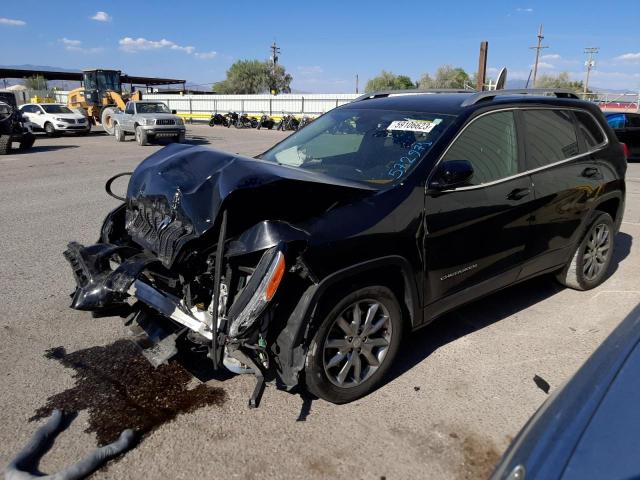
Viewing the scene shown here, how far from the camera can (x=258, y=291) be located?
2521 millimetres

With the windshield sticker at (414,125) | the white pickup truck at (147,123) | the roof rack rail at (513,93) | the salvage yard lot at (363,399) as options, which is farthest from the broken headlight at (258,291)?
the white pickup truck at (147,123)

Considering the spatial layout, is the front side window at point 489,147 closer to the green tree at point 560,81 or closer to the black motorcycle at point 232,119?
the black motorcycle at point 232,119

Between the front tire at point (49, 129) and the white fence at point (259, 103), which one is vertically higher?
the white fence at point (259, 103)

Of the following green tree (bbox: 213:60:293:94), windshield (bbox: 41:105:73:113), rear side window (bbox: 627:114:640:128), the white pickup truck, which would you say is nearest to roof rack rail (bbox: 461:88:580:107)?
rear side window (bbox: 627:114:640:128)

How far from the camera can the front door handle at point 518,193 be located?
11.9 feet

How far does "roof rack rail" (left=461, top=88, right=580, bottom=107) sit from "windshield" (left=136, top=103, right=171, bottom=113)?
20.5 meters

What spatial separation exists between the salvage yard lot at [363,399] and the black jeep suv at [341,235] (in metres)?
0.31

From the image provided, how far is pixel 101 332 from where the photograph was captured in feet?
12.7

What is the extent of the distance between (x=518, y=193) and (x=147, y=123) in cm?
1952

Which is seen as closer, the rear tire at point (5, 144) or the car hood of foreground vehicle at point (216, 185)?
the car hood of foreground vehicle at point (216, 185)

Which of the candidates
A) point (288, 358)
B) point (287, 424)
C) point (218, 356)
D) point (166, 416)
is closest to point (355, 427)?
point (287, 424)

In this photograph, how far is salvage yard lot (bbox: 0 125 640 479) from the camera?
8.35ft

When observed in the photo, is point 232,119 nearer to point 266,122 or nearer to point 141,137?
point 266,122

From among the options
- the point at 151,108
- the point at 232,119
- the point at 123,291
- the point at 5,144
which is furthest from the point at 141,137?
the point at 123,291
